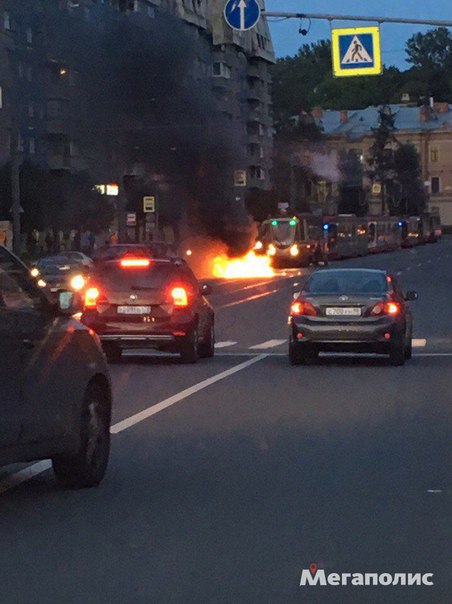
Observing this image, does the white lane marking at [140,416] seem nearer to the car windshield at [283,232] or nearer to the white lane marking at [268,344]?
the white lane marking at [268,344]

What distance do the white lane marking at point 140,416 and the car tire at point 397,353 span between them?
2.00 m

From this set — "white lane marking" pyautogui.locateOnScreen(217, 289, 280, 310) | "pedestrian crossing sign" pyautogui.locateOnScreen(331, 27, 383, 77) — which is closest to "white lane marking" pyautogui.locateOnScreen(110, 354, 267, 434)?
"pedestrian crossing sign" pyautogui.locateOnScreen(331, 27, 383, 77)

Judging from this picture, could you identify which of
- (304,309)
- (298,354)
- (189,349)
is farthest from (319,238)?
(298,354)

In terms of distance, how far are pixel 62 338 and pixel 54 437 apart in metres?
0.65

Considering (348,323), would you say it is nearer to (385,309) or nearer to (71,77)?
(385,309)

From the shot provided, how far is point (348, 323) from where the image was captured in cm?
2302

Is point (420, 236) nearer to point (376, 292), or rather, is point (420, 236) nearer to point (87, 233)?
point (87, 233)

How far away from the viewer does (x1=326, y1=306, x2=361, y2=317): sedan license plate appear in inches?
910

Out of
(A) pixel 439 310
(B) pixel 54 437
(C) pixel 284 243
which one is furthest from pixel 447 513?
(C) pixel 284 243

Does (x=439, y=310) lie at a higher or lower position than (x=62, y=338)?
lower

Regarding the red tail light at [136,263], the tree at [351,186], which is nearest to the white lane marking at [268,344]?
the red tail light at [136,263]

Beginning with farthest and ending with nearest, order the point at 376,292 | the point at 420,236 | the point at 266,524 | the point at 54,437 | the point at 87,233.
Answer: the point at 420,236 → the point at 87,233 → the point at 376,292 → the point at 54,437 → the point at 266,524

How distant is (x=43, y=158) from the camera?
88.8 m

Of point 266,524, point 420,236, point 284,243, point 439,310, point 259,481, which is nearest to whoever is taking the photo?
point 266,524
